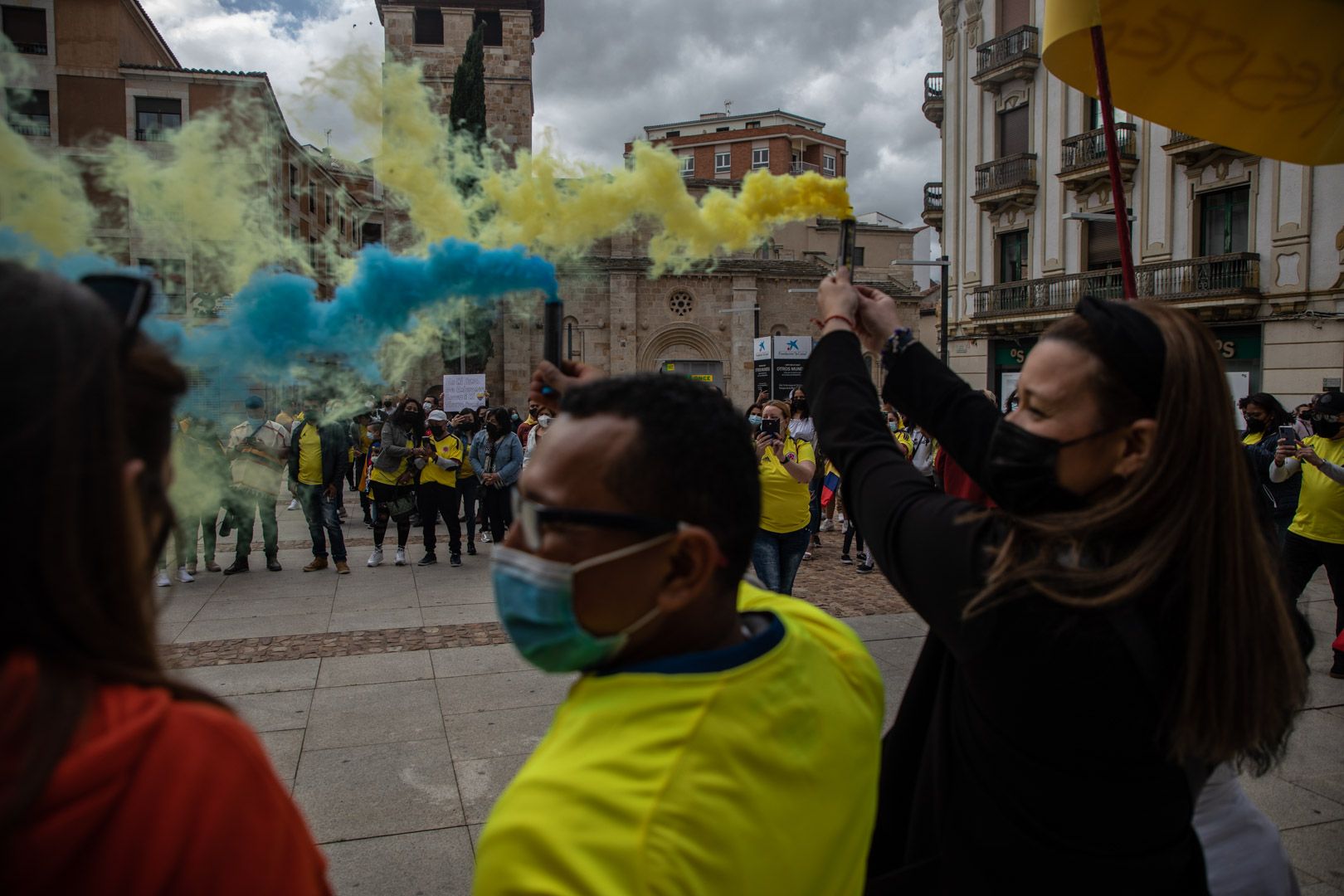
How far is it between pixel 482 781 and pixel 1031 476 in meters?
3.68

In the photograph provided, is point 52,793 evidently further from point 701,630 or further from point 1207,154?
point 1207,154

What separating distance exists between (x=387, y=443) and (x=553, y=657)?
9.12m

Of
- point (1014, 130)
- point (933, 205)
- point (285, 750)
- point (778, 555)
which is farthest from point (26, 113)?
point (933, 205)

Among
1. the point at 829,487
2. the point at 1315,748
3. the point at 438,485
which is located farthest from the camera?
the point at 438,485

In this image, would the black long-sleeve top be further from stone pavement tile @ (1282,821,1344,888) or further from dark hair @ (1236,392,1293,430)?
dark hair @ (1236,392,1293,430)

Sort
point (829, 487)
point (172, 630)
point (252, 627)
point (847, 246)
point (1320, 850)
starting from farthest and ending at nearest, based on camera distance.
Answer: point (829, 487), point (252, 627), point (172, 630), point (1320, 850), point (847, 246)

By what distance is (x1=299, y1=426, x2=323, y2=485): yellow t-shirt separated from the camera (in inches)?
380

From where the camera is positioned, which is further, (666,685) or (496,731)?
(496,731)

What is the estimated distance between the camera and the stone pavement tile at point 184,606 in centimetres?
775

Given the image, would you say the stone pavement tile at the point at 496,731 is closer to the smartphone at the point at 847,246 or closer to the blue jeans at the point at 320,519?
the smartphone at the point at 847,246

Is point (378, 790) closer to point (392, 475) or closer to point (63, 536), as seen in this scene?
point (63, 536)

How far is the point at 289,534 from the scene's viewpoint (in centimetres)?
1267

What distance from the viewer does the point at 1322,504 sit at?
20.6 ft

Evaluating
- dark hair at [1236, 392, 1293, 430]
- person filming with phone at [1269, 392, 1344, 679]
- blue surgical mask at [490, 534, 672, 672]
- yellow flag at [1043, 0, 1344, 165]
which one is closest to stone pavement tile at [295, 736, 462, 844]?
blue surgical mask at [490, 534, 672, 672]
